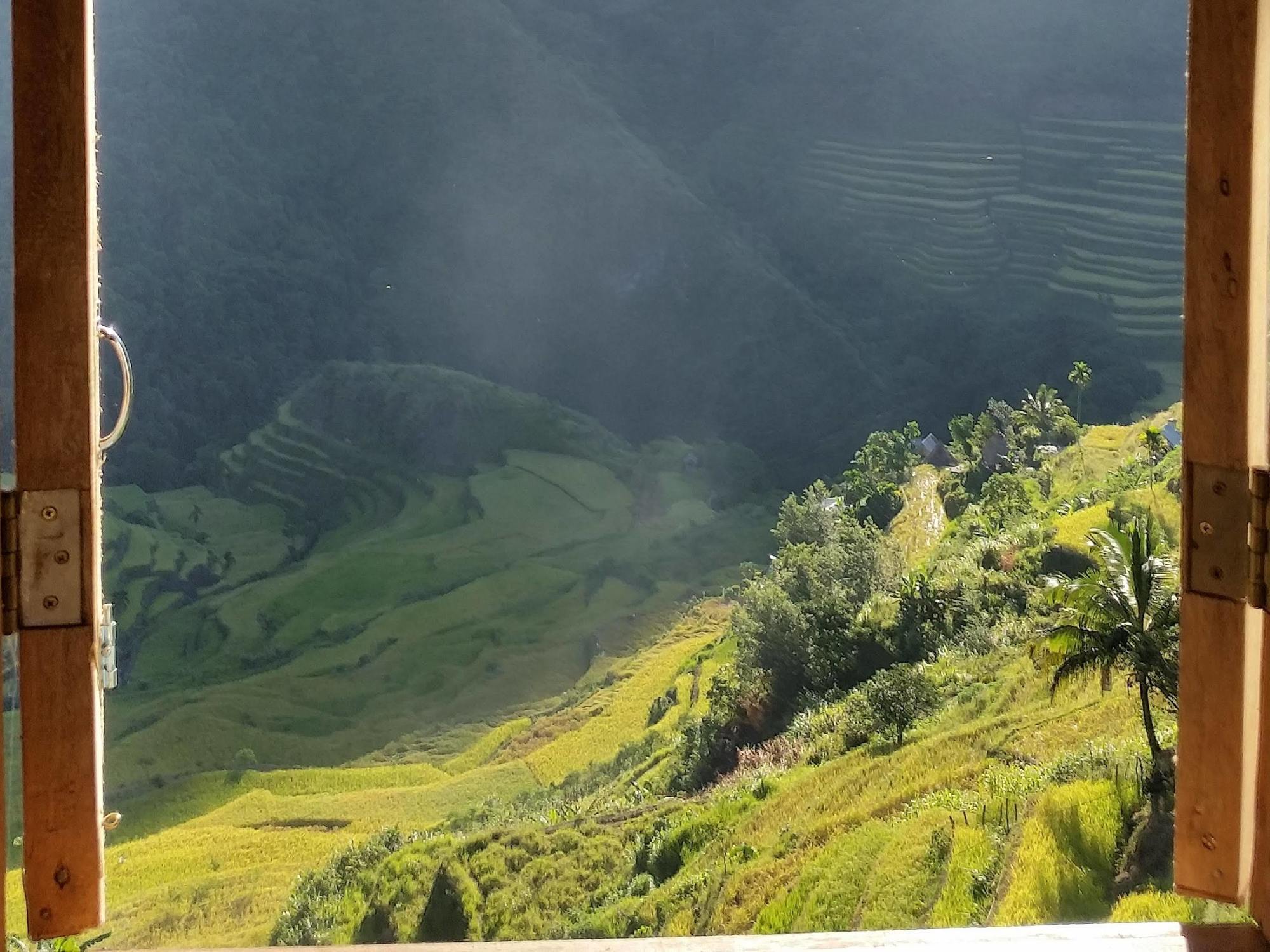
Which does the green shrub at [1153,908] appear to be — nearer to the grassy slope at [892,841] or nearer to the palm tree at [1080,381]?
the grassy slope at [892,841]

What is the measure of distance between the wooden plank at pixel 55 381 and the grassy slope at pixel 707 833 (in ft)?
9.14

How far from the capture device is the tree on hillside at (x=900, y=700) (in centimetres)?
499

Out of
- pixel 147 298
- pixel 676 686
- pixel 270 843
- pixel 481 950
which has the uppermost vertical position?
pixel 147 298

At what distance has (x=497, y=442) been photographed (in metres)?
11.9

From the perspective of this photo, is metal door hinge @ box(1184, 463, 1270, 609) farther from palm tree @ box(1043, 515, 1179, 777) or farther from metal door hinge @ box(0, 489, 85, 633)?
palm tree @ box(1043, 515, 1179, 777)

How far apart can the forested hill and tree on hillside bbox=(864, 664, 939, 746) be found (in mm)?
3665

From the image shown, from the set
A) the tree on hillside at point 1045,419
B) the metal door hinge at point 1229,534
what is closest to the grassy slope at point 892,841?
the metal door hinge at point 1229,534

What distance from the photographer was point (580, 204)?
1440cm

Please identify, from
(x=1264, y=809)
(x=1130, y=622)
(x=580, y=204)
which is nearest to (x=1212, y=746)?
(x=1264, y=809)

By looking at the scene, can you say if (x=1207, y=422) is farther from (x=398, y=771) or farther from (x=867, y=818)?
(x=398, y=771)

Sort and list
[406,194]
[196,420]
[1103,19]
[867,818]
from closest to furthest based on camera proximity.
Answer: [867,818] < [196,420] < [1103,19] < [406,194]

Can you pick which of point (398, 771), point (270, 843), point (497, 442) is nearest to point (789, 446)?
point (497, 442)

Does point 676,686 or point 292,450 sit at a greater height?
point 292,450

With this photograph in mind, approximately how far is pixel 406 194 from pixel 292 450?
420 cm
